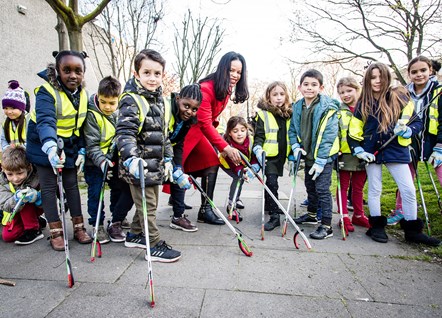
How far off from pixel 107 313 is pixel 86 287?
1.45 feet

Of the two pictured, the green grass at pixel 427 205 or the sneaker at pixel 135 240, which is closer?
the sneaker at pixel 135 240

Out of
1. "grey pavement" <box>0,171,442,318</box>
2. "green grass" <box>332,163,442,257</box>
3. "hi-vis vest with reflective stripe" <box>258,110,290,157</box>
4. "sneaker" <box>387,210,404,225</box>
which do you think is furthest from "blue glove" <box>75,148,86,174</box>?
"sneaker" <box>387,210,404,225</box>

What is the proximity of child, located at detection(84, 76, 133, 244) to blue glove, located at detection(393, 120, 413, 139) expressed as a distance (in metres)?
3.06

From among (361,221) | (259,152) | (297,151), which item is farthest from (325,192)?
(259,152)

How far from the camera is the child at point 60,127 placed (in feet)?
9.58

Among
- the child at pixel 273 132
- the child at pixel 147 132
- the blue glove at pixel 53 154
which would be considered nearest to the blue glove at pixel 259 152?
the child at pixel 273 132

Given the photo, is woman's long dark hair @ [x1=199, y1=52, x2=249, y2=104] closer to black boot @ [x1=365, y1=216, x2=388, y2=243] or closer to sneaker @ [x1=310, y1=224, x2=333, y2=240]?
sneaker @ [x1=310, y1=224, x2=333, y2=240]

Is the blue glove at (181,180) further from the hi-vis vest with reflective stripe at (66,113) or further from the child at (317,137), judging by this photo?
the child at (317,137)

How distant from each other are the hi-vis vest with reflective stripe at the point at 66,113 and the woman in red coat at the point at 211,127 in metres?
1.28

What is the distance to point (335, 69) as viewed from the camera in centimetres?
2227

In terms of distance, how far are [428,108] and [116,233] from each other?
13.4 ft

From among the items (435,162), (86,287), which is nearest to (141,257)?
(86,287)

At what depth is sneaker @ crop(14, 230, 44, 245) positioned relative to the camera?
3229 millimetres

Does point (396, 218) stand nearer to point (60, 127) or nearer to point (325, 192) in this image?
point (325, 192)
